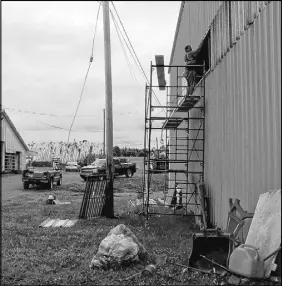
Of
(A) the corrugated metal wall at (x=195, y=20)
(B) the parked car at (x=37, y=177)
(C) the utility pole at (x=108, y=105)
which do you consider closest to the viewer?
(A) the corrugated metal wall at (x=195, y=20)

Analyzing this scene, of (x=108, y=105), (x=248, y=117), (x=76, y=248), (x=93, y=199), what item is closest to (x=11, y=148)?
(x=93, y=199)

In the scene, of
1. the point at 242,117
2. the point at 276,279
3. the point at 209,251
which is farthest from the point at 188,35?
the point at 276,279

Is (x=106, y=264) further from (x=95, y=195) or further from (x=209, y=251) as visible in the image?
(x=95, y=195)

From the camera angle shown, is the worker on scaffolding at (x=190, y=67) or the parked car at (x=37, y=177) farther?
the parked car at (x=37, y=177)

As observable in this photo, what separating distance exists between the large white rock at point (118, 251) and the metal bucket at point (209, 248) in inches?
32.9

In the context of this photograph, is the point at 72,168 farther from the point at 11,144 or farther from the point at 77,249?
the point at 77,249

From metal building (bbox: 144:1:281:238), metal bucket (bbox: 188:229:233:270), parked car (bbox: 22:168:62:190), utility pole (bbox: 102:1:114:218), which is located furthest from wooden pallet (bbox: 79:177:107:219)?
parked car (bbox: 22:168:62:190)

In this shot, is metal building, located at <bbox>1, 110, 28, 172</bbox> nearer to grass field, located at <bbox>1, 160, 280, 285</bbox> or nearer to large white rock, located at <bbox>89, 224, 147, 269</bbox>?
grass field, located at <bbox>1, 160, 280, 285</bbox>

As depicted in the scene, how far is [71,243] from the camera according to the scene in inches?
274

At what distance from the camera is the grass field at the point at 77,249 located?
15.6 ft

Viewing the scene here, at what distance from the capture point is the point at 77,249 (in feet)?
21.1

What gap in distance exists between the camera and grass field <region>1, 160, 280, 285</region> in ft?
15.6

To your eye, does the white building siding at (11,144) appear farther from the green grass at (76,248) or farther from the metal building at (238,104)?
the metal building at (238,104)

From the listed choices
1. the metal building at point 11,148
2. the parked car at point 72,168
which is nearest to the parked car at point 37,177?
the metal building at point 11,148
